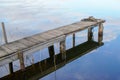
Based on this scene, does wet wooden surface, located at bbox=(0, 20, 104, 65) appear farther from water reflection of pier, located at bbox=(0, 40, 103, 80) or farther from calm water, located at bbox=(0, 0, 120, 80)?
calm water, located at bbox=(0, 0, 120, 80)

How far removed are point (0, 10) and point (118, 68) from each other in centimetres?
1818

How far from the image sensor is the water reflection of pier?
37.9ft

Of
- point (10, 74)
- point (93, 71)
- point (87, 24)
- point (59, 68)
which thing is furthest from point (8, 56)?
point (87, 24)

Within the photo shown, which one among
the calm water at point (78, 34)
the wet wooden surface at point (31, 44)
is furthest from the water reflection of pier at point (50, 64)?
the wet wooden surface at point (31, 44)

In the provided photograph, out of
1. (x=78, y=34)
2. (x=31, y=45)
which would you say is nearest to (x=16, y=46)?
(x=31, y=45)

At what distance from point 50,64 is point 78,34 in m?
6.06

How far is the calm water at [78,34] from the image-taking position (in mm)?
12109

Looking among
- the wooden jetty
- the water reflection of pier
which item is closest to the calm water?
the water reflection of pier

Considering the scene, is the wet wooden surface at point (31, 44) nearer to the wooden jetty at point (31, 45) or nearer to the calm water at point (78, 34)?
the wooden jetty at point (31, 45)

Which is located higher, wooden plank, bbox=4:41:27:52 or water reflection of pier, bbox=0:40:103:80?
wooden plank, bbox=4:41:27:52

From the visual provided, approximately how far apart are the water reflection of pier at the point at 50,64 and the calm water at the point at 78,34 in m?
0.34

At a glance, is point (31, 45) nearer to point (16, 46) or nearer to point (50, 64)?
point (16, 46)

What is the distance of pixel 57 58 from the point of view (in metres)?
13.6

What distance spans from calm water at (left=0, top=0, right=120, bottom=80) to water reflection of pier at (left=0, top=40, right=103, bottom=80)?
34 centimetres
